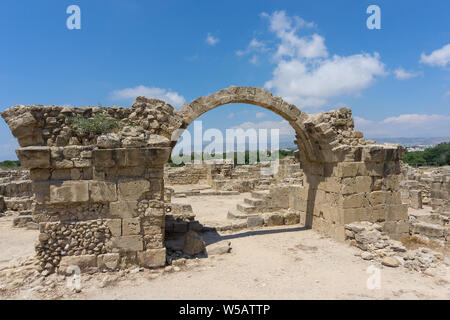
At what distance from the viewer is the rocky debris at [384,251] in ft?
17.2

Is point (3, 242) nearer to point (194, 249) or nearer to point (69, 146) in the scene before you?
point (69, 146)

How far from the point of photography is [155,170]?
5.20 m

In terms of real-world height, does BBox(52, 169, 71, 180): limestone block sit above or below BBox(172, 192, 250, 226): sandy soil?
above

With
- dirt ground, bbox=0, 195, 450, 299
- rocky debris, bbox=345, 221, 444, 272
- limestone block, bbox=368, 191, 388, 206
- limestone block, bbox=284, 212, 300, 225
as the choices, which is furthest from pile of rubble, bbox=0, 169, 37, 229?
limestone block, bbox=368, 191, 388, 206

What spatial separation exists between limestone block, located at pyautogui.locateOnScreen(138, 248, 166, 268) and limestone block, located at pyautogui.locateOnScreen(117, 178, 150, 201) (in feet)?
3.37

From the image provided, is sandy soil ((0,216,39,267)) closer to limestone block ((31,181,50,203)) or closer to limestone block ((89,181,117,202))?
limestone block ((31,181,50,203))

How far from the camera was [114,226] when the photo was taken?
500 cm

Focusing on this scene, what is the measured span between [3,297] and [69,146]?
2.52 meters

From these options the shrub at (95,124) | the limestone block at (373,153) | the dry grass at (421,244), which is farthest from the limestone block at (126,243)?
the dry grass at (421,244)

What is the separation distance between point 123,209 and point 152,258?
1064mm

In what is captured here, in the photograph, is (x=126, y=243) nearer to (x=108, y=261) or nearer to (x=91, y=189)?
(x=108, y=261)

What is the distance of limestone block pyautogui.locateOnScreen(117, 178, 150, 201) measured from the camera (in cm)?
504
